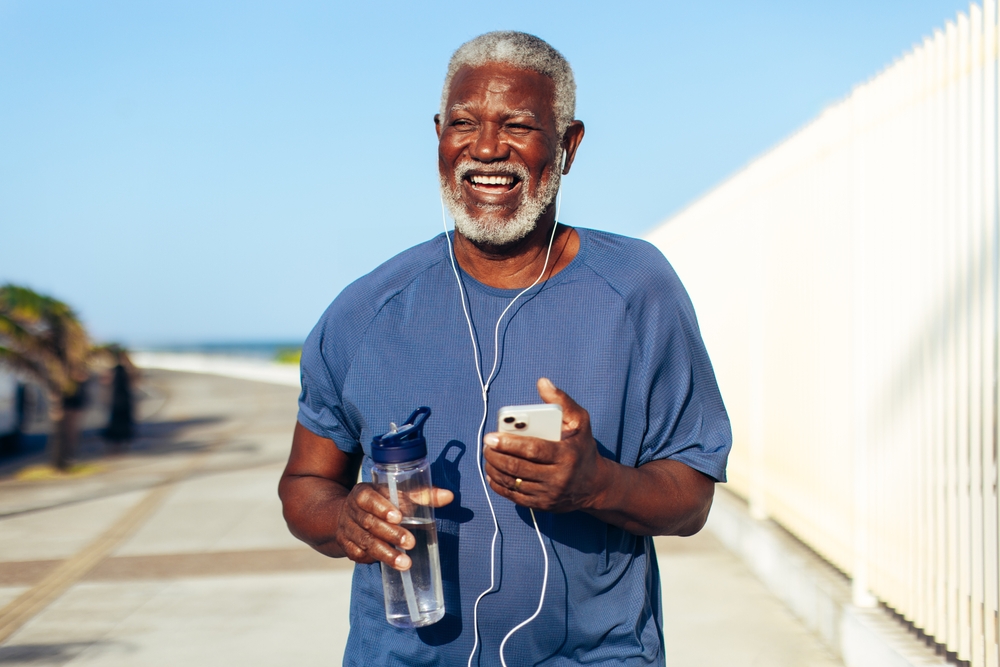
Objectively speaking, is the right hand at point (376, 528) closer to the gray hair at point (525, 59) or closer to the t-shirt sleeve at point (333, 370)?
the t-shirt sleeve at point (333, 370)

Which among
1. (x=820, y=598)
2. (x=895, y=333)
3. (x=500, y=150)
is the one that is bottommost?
(x=820, y=598)

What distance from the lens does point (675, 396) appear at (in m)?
1.92

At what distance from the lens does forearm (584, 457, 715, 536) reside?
1695 mm

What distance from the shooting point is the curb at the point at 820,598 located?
3979 millimetres

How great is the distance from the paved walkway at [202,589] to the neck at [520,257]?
3.24 m

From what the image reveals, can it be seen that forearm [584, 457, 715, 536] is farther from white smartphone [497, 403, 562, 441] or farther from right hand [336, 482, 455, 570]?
right hand [336, 482, 455, 570]

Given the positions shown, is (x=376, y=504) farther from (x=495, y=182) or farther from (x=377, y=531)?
(x=495, y=182)

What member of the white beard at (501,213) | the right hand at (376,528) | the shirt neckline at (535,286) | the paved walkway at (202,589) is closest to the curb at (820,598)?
the paved walkway at (202,589)

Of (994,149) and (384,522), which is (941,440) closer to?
(994,149)

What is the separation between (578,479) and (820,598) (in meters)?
3.72

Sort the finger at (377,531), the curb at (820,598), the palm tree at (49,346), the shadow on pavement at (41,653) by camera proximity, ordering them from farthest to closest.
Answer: the palm tree at (49,346), the shadow on pavement at (41,653), the curb at (820,598), the finger at (377,531)

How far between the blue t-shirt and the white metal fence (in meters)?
1.83

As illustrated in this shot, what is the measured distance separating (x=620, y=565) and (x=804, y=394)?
3.98 m

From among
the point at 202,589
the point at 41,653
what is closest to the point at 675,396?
the point at 41,653
